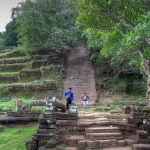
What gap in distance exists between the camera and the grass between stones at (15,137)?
602 centimetres

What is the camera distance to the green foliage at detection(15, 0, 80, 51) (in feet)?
52.3

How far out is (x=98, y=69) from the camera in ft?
54.7

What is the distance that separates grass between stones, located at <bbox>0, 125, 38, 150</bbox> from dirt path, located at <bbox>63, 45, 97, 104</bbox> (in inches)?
208

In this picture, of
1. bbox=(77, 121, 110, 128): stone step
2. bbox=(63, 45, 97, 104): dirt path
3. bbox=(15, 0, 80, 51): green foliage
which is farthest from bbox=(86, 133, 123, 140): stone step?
bbox=(15, 0, 80, 51): green foliage

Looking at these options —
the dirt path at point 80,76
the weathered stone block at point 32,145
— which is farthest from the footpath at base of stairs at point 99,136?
the dirt path at point 80,76

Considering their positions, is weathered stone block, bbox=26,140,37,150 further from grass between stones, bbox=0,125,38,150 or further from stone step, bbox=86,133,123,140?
stone step, bbox=86,133,123,140

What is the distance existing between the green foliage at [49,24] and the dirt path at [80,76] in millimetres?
2581

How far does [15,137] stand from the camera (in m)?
6.73

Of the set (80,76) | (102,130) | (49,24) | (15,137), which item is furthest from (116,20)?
(49,24)

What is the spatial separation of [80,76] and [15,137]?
1013 cm

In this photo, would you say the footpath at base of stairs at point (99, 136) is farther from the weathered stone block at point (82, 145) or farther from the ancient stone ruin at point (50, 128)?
the ancient stone ruin at point (50, 128)

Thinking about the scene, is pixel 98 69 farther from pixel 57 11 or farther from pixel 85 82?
pixel 57 11

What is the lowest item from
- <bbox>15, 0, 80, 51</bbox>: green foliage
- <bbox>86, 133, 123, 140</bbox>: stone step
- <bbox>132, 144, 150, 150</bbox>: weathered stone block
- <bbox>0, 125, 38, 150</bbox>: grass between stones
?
<bbox>0, 125, 38, 150</bbox>: grass between stones

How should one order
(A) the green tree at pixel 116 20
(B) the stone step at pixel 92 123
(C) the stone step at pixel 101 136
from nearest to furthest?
(C) the stone step at pixel 101 136
(B) the stone step at pixel 92 123
(A) the green tree at pixel 116 20
